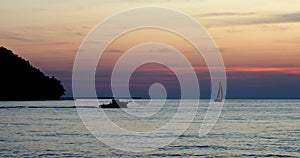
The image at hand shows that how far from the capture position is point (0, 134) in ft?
226

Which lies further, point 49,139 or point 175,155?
point 49,139

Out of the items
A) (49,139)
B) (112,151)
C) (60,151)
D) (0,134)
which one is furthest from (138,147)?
(0,134)

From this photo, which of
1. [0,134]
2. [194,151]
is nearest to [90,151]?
[194,151]

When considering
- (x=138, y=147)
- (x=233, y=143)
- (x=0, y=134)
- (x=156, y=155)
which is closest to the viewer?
(x=156, y=155)

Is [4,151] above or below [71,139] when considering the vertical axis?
below

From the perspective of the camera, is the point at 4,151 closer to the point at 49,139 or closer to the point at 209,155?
the point at 49,139

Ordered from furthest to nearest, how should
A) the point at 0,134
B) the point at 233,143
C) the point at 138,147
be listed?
the point at 0,134 < the point at 233,143 < the point at 138,147

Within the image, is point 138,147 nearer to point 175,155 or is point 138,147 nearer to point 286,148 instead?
point 175,155

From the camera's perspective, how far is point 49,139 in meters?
61.3

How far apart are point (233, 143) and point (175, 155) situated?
13.1m

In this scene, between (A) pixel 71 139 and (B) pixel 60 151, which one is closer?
(B) pixel 60 151

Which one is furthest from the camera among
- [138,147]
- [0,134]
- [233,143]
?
[0,134]

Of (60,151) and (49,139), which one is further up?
(49,139)

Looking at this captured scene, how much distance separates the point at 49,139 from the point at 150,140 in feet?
37.7
